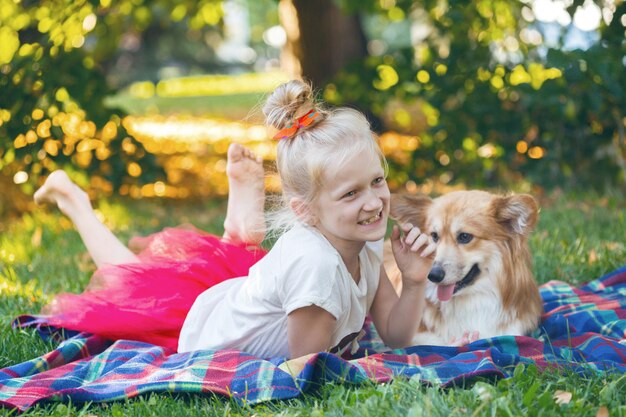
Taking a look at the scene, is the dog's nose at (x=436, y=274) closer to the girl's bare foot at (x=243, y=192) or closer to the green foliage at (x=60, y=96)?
the girl's bare foot at (x=243, y=192)

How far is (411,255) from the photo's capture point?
298 centimetres

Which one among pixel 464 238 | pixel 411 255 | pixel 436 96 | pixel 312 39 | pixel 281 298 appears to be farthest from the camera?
pixel 312 39

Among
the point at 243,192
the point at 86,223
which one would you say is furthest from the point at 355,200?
the point at 86,223

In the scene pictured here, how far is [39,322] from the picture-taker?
3.33m

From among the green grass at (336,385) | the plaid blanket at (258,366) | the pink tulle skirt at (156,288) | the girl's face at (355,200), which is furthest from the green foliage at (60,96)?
the girl's face at (355,200)

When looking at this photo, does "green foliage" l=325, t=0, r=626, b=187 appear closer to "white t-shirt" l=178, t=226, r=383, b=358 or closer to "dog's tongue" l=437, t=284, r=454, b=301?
"dog's tongue" l=437, t=284, r=454, b=301

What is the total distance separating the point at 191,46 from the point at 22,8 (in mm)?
14948

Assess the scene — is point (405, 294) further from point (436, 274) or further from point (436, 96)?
point (436, 96)

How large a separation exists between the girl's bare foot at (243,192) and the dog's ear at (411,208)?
839 mm

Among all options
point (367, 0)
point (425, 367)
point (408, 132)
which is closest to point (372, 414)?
point (425, 367)

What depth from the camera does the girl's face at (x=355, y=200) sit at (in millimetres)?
2770

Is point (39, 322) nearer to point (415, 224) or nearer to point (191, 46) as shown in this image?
point (415, 224)

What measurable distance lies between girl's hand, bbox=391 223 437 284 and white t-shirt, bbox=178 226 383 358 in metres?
0.18

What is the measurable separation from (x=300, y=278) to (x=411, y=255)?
19.7 inches
